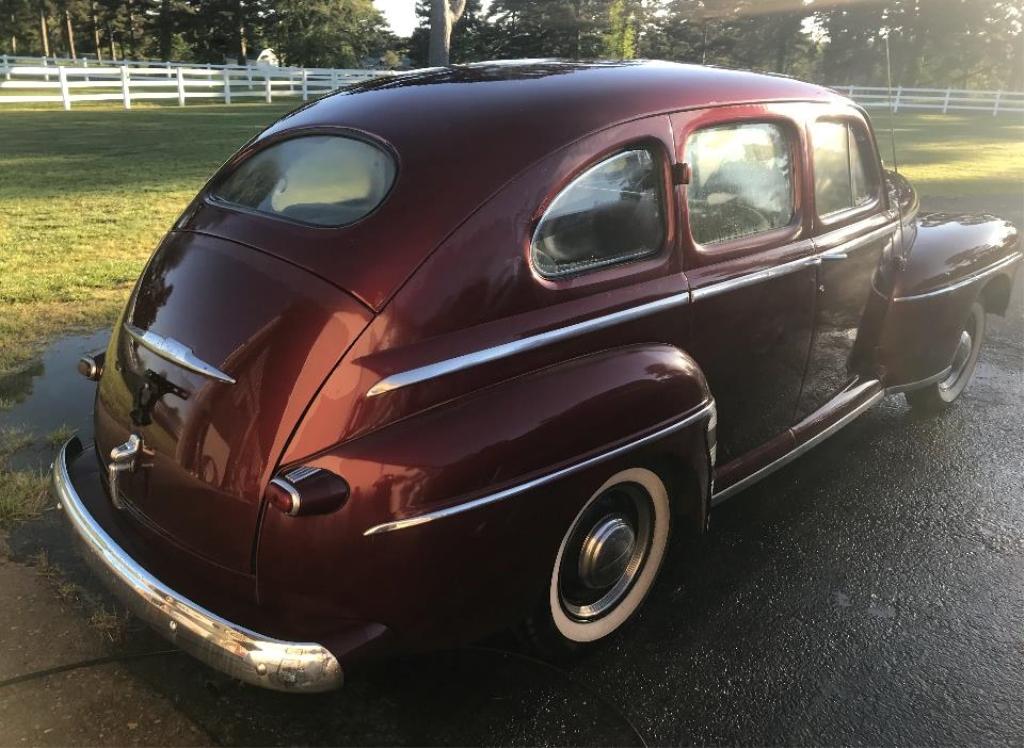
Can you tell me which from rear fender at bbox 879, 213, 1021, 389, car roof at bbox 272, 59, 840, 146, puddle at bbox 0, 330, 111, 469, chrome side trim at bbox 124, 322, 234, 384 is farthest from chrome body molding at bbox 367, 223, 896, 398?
puddle at bbox 0, 330, 111, 469

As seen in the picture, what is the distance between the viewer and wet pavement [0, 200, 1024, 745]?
7.61 feet

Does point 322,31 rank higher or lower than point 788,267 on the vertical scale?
higher

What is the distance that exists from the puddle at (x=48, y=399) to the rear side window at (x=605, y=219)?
2502 millimetres

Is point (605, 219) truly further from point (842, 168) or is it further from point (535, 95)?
point (842, 168)

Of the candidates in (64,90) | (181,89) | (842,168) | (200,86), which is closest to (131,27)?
(200,86)

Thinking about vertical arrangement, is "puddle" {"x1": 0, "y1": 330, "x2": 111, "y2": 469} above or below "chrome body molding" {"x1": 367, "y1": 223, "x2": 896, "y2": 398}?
below

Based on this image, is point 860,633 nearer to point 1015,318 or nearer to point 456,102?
point 456,102

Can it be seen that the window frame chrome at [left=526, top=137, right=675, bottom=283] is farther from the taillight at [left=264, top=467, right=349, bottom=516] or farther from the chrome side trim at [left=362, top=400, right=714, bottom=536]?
the taillight at [left=264, top=467, right=349, bottom=516]

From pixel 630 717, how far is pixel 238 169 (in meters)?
2.27

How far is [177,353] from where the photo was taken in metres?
2.24

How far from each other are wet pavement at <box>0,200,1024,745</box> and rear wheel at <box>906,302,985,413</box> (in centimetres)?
114

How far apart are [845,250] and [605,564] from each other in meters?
1.82

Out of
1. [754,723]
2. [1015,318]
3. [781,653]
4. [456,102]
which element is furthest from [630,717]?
[1015,318]

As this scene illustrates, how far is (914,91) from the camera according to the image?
34.3 meters
